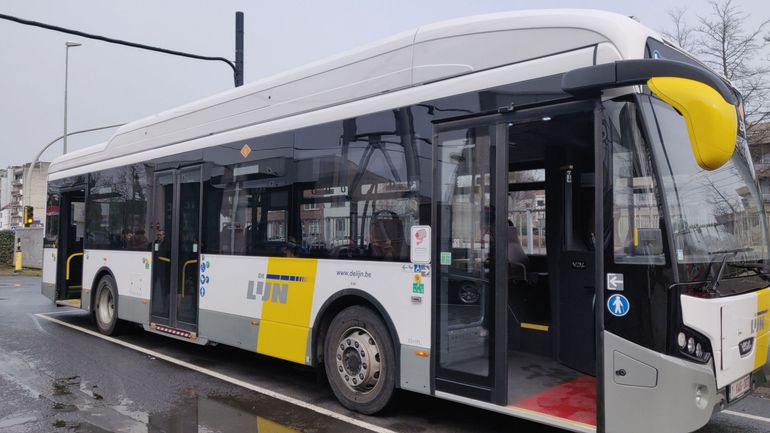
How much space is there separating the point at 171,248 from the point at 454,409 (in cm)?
473

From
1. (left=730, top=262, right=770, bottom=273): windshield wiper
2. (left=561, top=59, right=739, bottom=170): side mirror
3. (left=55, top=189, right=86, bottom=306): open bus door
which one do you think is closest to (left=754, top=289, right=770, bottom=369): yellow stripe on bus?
(left=730, top=262, right=770, bottom=273): windshield wiper

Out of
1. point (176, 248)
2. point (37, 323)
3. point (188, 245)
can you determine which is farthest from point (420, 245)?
point (37, 323)

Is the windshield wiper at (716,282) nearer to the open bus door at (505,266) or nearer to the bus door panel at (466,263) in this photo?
the open bus door at (505,266)

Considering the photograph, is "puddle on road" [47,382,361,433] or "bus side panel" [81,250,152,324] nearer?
"puddle on road" [47,382,361,433]

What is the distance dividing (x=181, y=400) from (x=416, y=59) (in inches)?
169

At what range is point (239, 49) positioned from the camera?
39.6 ft

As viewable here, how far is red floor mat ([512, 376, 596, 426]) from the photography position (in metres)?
4.46

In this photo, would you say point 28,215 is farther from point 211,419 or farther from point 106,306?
point 211,419

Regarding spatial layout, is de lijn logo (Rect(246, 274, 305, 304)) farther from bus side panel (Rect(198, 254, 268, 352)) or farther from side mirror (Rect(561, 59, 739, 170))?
side mirror (Rect(561, 59, 739, 170))

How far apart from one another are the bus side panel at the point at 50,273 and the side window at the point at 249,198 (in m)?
5.95

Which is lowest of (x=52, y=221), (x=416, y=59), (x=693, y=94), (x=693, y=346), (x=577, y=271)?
Answer: (x=693, y=346)

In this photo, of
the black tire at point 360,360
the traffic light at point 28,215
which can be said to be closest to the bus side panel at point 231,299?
the black tire at point 360,360

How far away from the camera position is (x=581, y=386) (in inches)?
213

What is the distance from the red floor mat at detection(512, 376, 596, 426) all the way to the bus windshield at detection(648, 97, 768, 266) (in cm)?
139
